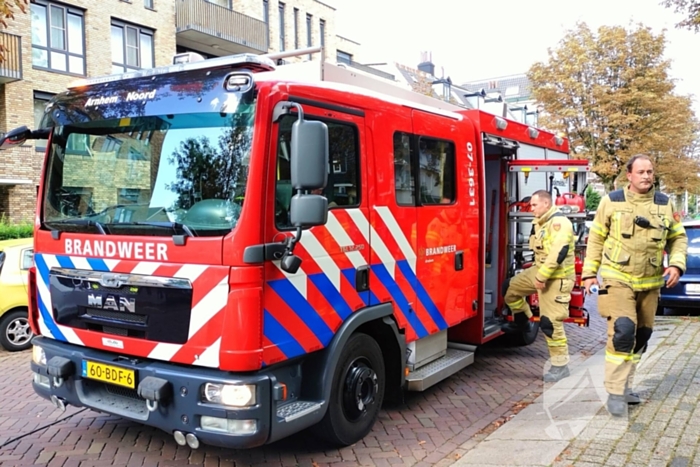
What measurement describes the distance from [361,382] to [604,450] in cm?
167

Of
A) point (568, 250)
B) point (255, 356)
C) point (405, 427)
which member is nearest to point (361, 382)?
point (405, 427)

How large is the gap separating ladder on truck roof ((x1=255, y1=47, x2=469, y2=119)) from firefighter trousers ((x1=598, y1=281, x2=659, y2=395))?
2167 mm

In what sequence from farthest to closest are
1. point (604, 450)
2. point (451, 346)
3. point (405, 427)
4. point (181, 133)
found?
point (451, 346) < point (405, 427) < point (604, 450) < point (181, 133)

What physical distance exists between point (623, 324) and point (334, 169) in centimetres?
246

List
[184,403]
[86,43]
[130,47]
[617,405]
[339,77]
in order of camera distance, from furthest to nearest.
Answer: [130,47]
[86,43]
[617,405]
[339,77]
[184,403]

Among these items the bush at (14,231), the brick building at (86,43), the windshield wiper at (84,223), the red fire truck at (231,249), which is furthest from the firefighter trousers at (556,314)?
the bush at (14,231)

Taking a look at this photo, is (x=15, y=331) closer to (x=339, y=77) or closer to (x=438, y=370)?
(x=438, y=370)

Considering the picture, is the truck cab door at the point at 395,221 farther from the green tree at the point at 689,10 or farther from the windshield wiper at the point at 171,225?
the green tree at the point at 689,10

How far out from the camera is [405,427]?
4.92m

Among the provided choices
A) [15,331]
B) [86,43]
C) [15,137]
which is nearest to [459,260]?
[15,137]

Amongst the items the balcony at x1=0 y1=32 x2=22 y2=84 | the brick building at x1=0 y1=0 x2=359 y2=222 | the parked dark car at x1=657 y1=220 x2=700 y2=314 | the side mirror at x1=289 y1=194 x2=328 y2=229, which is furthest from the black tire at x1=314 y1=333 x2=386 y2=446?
the balcony at x1=0 y1=32 x2=22 y2=84

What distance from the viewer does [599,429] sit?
439 cm

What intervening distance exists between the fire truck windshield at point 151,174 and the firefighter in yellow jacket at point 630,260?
285 centimetres

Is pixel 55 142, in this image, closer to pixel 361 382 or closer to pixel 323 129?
pixel 323 129
